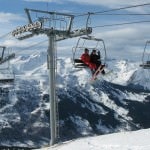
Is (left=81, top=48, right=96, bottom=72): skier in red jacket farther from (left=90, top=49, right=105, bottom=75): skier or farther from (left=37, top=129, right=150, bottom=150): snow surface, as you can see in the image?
(left=37, top=129, right=150, bottom=150): snow surface

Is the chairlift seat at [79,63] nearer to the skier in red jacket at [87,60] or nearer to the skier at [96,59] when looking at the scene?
the skier in red jacket at [87,60]

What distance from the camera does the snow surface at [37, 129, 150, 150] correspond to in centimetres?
3083

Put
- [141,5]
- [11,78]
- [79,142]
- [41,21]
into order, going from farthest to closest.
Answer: [11,78]
[41,21]
[79,142]
[141,5]

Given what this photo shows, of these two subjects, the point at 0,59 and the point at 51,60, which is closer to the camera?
the point at 51,60

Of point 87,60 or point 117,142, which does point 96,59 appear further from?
point 117,142

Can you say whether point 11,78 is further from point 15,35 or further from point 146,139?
point 146,139

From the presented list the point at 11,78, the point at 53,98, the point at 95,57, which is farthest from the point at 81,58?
the point at 11,78

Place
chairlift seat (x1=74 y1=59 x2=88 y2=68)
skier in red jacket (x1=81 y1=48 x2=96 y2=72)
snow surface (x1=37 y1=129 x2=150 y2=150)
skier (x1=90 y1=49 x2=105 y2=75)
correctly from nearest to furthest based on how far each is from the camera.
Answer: snow surface (x1=37 y1=129 x2=150 y2=150) < skier (x1=90 y1=49 x2=105 y2=75) < skier in red jacket (x1=81 y1=48 x2=96 y2=72) < chairlift seat (x1=74 y1=59 x2=88 y2=68)

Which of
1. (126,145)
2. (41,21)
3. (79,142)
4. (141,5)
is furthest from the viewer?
(41,21)

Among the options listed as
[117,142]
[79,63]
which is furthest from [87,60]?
[117,142]

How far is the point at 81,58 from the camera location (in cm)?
3938

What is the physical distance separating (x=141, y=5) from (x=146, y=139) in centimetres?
909

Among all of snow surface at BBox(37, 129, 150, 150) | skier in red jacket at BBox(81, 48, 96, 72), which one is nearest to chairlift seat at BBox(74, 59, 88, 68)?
skier in red jacket at BBox(81, 48, 96, 72)

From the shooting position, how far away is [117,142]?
33375 millimetres
